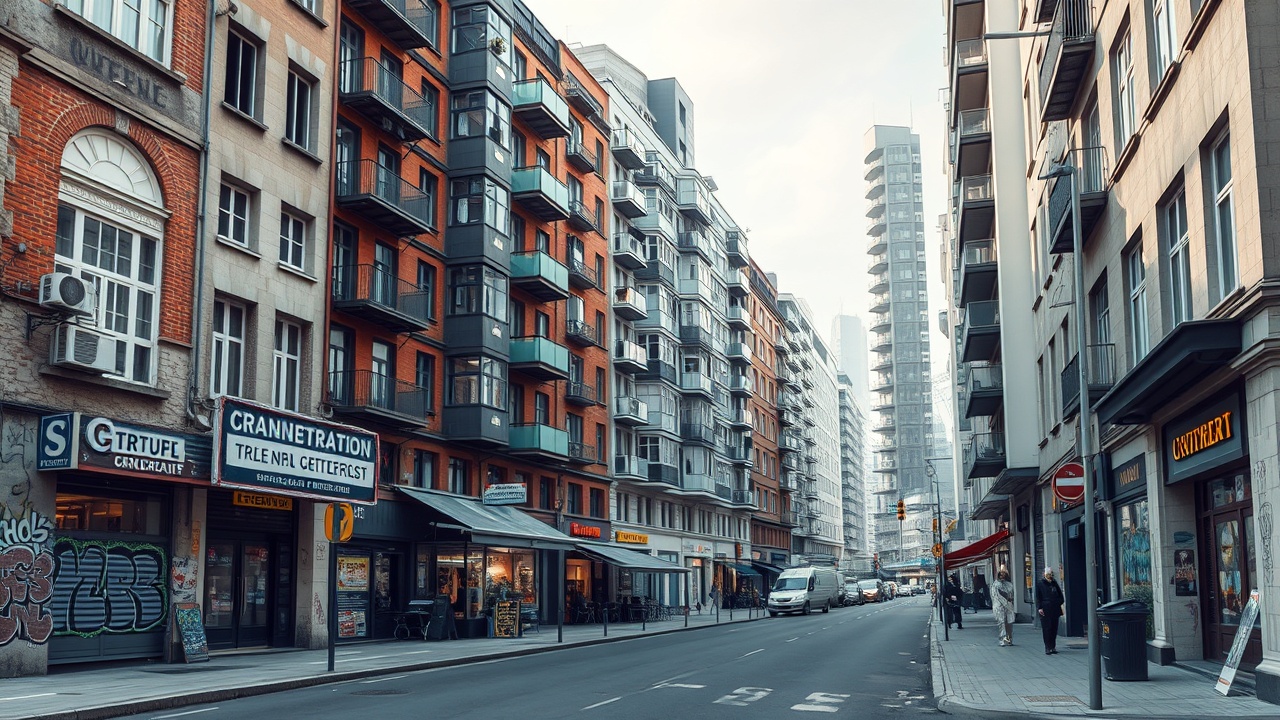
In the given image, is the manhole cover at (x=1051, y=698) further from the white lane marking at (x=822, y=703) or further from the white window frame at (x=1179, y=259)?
the white window frame at (x=1179, y=259)

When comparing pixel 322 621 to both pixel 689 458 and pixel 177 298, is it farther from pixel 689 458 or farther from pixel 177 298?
pixel 689 458

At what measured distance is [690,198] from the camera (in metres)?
68.4

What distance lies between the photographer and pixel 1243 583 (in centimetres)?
1530

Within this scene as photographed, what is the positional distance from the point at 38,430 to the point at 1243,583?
18.3 m

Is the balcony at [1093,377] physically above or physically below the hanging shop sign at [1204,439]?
above

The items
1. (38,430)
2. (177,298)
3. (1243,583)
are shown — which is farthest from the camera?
(177,298)

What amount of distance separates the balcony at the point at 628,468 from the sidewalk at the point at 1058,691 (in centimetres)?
2858

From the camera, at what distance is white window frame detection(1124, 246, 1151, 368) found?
19531 mm

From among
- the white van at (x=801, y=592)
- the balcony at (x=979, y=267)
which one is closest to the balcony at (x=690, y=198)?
the white van at (x=801, y=592)

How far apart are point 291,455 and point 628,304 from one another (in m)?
28.9

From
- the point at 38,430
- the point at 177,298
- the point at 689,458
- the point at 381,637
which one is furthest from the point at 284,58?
the point at 689,458

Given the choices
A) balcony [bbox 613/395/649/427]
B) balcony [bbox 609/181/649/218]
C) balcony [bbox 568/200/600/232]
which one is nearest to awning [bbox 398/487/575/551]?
balcony [bbox 568/200/600/232]

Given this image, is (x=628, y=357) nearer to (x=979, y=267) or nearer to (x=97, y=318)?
(x=979, y=267)

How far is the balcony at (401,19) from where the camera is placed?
30.8 metres
